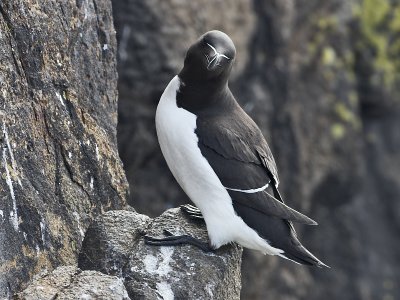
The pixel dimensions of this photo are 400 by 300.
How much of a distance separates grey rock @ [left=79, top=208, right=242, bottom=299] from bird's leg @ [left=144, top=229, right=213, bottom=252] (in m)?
0.02

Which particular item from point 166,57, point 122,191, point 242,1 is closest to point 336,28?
point 242,1

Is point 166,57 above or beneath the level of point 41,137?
beneath

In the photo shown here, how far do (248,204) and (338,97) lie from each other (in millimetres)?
6337

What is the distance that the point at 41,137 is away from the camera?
5555mm

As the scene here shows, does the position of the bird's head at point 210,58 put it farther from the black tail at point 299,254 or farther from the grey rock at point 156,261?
the black tail at point 299,254

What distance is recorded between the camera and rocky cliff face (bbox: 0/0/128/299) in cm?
519

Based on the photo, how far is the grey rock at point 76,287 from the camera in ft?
15.4

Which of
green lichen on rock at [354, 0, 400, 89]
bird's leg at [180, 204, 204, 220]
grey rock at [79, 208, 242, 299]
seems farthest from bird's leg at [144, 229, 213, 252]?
green lichen on rock at [354, 0, 400, 89]

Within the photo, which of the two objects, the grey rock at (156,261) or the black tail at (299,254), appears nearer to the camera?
the grey rock at (156,261)

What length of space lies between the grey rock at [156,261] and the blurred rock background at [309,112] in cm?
420

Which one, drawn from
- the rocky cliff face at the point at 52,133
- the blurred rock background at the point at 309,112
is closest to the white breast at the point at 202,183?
the rocky cliff face at the point at 52,133

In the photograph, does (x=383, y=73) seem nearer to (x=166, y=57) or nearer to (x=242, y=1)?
(x=242, y=1)

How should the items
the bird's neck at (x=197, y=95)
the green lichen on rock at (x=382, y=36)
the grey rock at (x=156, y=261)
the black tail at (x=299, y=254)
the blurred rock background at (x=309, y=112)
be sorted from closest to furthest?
the grey rock at (x=156, y=261), the black tail at (x=299, y=254), the bird's neck at (x=197, y=95), the blurred rock background at (x=309, y=112), the green lichen on rock at (x=382, y=36)

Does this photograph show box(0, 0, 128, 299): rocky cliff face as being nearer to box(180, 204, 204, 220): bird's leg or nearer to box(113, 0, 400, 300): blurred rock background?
box(180, 204, 204, 220): bird's leg
